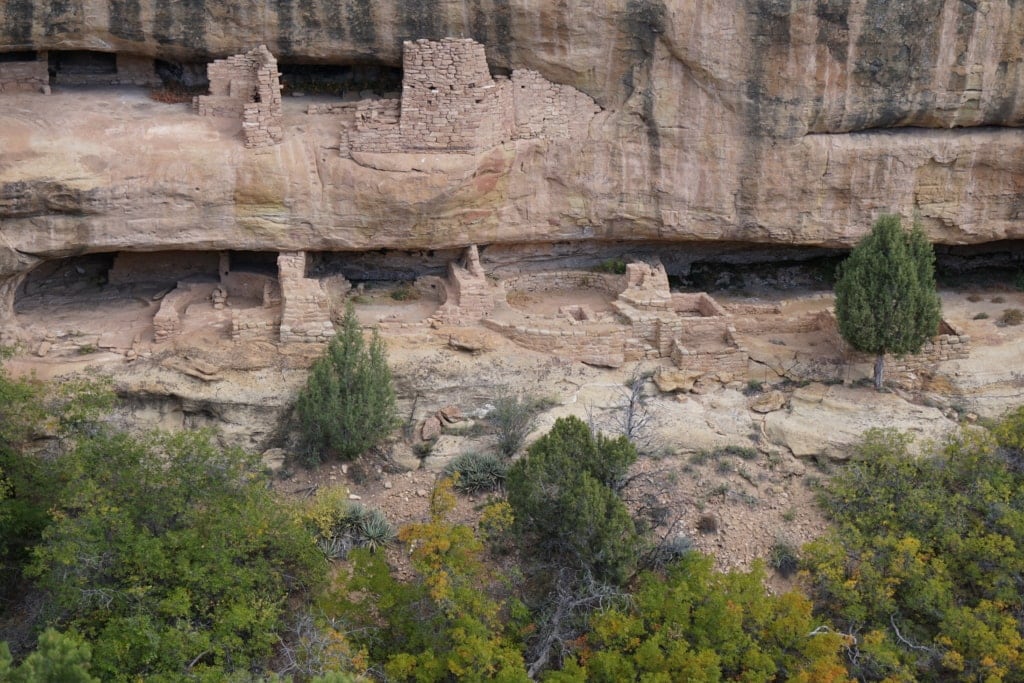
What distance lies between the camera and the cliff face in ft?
51.4

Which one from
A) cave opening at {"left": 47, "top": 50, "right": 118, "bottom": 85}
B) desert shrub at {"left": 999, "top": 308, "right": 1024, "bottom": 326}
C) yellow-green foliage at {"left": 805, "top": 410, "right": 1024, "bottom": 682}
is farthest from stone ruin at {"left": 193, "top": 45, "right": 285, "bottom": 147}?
desert shrub at {"left": 999, "top": 308, "right": 1024, "bottom": 326}

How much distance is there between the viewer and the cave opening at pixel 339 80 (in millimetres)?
17250

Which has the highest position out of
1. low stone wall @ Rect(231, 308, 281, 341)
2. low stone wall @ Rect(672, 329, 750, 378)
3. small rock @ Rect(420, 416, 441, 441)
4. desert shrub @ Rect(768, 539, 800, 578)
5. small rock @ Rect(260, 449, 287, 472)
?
low stone wall @ Rect(231, 308, 281, 341)

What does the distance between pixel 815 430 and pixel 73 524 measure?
28.4 ft

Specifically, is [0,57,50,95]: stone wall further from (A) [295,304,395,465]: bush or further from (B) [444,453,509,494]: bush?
(B) [444,453,509,494]: bush

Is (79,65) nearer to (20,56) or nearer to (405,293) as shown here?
(20,56)

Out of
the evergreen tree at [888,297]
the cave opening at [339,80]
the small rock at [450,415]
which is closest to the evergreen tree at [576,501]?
the small rock at [450,415]

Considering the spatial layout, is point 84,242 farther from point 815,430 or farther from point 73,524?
point 815,430

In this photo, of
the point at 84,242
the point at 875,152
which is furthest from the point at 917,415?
the point at 84,242

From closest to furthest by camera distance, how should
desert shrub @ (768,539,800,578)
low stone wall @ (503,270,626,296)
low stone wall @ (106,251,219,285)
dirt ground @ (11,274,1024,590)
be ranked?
desert shrub @ (768,539,800,578) < dirt ground @ (11,274,1024,590) < low stone wall @ (106,251,219,285) < low stone wall @ (503,270,626,296)

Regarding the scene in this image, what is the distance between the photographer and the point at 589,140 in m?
16.9

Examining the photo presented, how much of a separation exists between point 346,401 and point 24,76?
20.3 feet

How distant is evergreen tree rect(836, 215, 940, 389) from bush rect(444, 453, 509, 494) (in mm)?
4811

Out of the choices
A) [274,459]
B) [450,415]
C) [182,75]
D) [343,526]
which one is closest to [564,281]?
[450,415]
